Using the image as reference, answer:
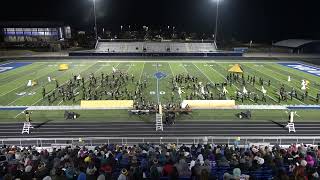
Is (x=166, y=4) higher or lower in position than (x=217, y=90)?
higher

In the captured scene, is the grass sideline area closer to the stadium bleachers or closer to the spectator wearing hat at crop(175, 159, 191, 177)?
the spectator wearing hat at crop(175, 159, 191, 177)

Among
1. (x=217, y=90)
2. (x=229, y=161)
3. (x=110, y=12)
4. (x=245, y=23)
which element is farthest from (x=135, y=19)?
(x=229, y=161)

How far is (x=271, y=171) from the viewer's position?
1116 cm

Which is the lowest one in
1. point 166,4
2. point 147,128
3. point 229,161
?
point 147,128

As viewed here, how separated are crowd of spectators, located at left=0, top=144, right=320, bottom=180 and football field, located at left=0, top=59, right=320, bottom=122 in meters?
12.9

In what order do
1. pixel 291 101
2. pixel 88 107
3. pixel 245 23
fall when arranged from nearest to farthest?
pixel 88 107
pixel 291 101
pixel 245 23

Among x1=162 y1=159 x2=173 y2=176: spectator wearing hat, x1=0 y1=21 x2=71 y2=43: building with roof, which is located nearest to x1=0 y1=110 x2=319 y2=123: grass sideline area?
x1=162 y1=159 x2=173 y2=176: spectator wearing hat

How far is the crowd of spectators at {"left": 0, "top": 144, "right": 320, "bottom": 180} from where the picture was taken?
33.4 ft

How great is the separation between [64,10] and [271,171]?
123586mm

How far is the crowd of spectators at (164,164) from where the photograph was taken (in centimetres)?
1020

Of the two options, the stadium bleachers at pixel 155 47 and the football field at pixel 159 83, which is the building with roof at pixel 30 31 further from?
the football field at pixel 159 83

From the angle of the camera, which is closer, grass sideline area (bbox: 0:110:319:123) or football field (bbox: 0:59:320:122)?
grass sideline area (bbox: 0:110:319:123)

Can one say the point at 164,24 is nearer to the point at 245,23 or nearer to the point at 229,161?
the point at 245,23

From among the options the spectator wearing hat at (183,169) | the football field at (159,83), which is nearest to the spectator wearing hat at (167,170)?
the spectator wearing hat at (183,169)
